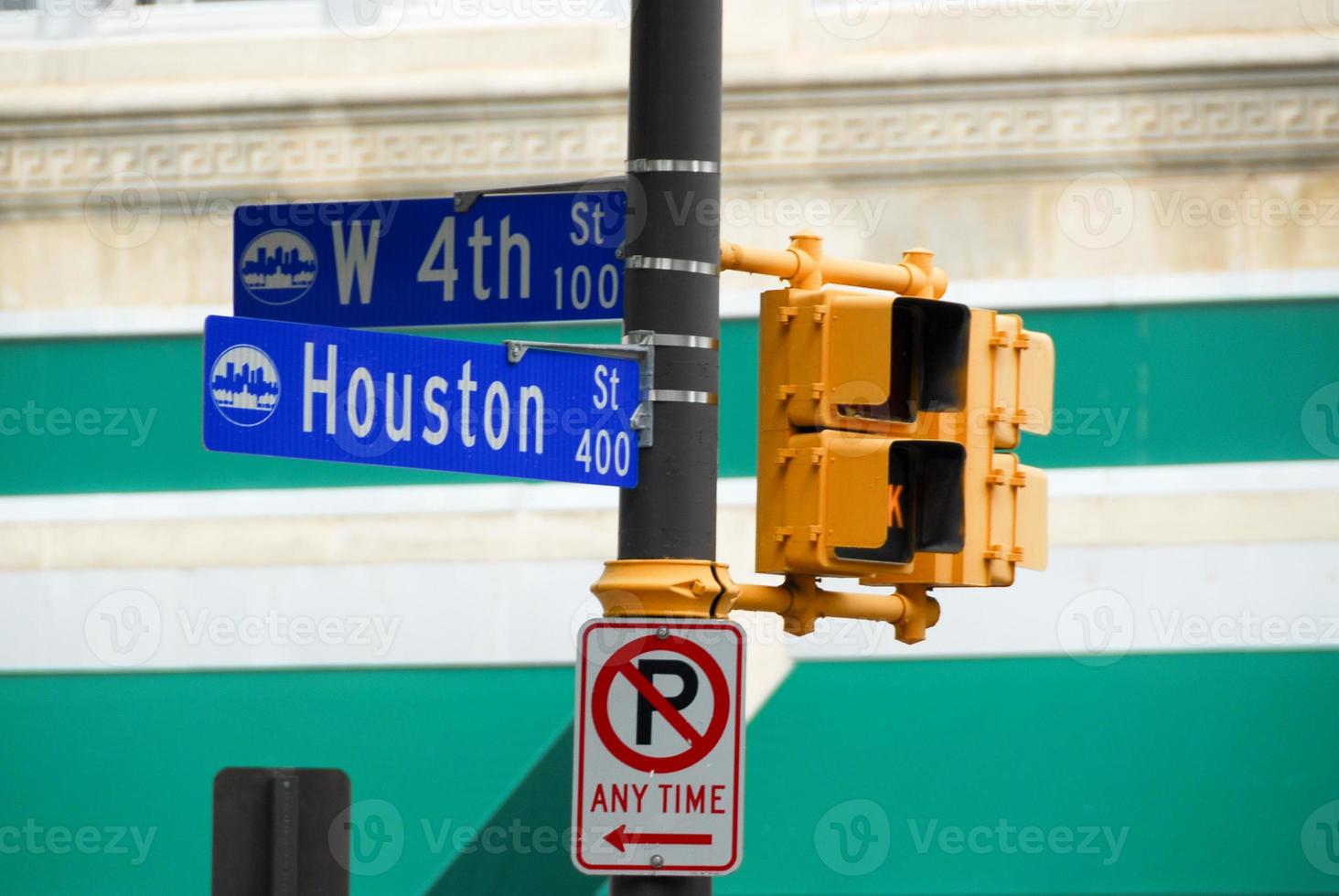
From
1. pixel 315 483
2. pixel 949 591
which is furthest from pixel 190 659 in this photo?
pixel 949 591

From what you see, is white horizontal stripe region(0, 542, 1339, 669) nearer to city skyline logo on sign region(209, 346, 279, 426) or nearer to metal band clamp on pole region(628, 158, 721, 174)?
metal band clamp on pole region(628, 158, 721, 174)

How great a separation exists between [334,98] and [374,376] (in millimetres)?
5424

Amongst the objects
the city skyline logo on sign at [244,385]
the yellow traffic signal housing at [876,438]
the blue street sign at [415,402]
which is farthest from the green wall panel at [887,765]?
the city skyline logo on sign at [244,385]

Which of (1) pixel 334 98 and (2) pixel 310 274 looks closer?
(2) pixel 310 274

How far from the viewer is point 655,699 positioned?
14.7 feet

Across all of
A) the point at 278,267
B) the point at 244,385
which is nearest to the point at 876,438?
the point at 244,385

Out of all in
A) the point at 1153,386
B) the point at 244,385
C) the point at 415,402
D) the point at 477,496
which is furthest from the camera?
the point at 477,496

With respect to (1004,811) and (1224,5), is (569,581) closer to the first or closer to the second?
(1004,811)

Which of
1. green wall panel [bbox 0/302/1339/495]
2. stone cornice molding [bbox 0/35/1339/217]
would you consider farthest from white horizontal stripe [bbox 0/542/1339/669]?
stone cornice molding [bbox 0/35/1339/217]

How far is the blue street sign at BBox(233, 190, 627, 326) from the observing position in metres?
4.93

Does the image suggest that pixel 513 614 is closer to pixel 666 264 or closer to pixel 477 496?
pixel 477 496

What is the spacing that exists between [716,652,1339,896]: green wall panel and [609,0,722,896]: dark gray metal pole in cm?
439

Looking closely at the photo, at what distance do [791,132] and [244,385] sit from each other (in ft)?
17.6

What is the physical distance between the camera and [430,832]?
915 cm
